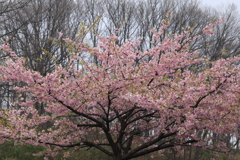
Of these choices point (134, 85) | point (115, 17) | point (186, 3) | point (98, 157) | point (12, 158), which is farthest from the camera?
point (115, 17)

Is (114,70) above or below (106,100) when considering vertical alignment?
above

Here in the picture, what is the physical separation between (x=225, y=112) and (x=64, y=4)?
1016 cm

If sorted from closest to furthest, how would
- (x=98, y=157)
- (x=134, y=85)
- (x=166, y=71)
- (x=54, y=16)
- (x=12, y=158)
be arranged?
(x=134, y=85) < (x=166, y=71) < (x=12, y=158) < (x=98, y=157) < (x=54, y=16)

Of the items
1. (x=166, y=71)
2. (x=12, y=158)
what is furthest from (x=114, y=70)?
(x=12, y=158)

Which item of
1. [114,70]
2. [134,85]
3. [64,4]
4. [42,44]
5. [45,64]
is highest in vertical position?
[64,4]

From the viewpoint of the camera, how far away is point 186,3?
1450 cm

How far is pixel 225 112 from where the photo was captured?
5.74m

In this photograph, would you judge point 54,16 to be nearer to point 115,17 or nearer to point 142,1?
point 115,17

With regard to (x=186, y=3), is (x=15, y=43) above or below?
below

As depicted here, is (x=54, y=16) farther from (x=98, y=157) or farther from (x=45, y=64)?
(x=98, y=157)

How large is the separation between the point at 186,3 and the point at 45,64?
33.3ft

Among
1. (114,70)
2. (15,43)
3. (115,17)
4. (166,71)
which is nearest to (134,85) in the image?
(114,70)

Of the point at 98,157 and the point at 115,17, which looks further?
the point at 115,17

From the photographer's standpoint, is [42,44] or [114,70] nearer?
[114,70]
